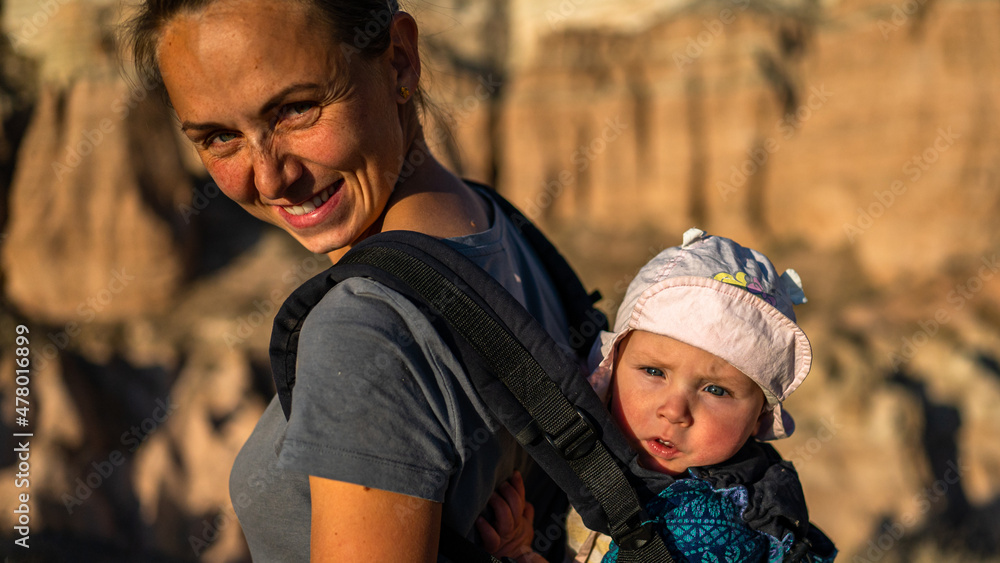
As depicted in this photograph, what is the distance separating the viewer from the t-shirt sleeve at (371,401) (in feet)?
2.97

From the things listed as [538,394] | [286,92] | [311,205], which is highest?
[286,92]

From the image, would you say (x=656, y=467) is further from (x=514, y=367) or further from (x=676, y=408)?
(x=514, y=367)

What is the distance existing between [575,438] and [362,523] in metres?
0.34

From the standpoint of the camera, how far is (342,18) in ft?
3.57

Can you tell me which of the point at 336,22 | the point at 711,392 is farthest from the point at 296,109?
the point at 711,392

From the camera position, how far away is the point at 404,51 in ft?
4.18

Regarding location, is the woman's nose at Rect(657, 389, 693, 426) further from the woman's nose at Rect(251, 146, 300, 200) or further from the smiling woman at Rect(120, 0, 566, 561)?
the woman's nose at Rect(251, 146, 300, 200)

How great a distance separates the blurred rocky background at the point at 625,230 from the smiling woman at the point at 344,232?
19.9 feet

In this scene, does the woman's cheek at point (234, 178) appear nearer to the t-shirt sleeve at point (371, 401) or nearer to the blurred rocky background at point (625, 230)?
the t-shirt sleeve at point (371, 401)

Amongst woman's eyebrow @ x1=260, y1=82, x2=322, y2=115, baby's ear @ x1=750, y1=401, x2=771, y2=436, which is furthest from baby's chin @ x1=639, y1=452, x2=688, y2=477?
woman's eyebrow @ x1=260, y1=82, x2=322, y2=115

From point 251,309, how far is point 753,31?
10766 mm

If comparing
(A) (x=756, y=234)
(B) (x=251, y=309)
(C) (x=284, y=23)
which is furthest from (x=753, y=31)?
(C) (x=284, y=23)

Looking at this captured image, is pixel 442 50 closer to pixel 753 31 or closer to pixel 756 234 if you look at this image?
pixel 753 31

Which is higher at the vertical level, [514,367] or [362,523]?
[514,367]
